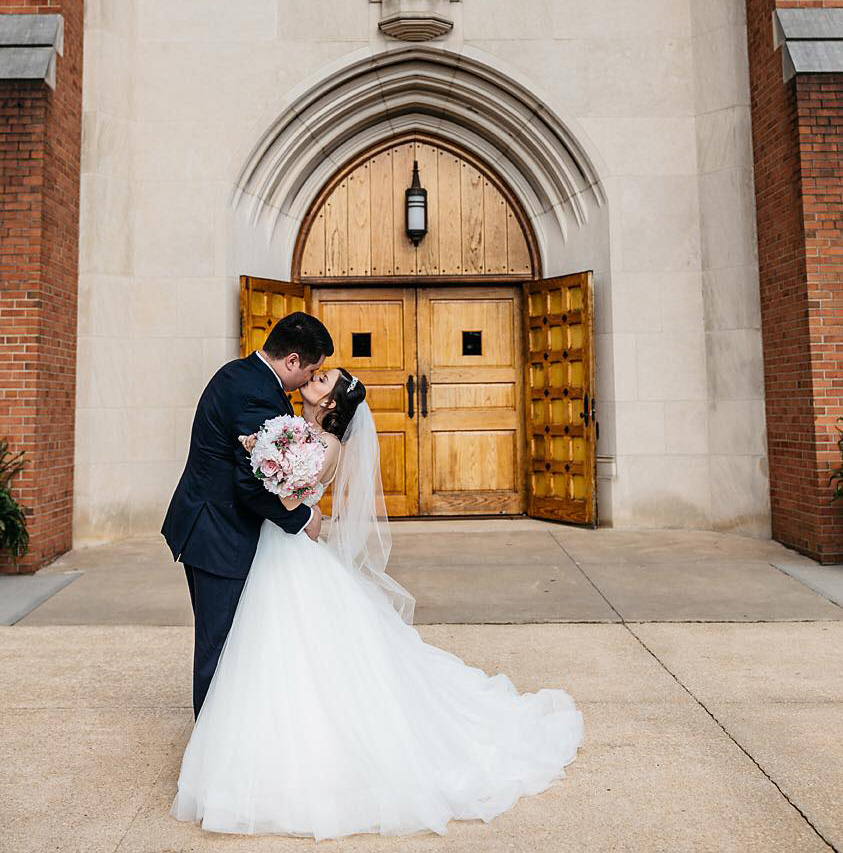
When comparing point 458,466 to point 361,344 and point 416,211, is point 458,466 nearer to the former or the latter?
point 361,344

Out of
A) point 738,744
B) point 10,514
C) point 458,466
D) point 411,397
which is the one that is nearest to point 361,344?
point 411,397

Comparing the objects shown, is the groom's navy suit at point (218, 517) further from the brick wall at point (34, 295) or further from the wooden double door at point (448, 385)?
the wooden double door at point (448, 385)

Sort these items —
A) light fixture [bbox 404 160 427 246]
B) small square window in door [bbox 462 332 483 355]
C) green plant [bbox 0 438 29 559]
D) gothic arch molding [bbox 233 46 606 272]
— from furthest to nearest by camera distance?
small square window in door [bbox 462 332 483 355]
light fixture [bbox 404 160 427 246]
gothic arch molding [bbox 233 46 606 272]
green plant [bbox 0 438 29 559]

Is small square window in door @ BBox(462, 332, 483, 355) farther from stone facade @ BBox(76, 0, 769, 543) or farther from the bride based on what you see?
the bride

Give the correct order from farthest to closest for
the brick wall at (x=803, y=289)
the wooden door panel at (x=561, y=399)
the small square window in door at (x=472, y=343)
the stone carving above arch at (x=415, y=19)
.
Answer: the small square window in door at (x=472, y=343) → the wooden door panel at (x=561, y=399) → the stone carving above arch at (x=415, y=19) → the brick wall at (x=803, y=289)

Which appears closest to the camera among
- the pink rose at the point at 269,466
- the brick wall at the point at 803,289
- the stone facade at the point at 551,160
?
the pink rose at the point at 269,466

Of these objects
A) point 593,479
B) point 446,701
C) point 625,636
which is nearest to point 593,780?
point 446,701

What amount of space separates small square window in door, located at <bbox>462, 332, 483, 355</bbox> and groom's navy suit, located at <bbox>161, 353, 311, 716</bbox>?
632 centimetres

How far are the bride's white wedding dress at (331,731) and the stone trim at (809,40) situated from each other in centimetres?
651

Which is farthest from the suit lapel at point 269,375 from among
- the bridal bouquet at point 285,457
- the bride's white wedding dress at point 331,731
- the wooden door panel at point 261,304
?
the wooden door panel at point 261,304

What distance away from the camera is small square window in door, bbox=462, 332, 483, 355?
352 inches

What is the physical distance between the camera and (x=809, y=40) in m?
6.75

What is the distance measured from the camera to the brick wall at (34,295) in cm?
636

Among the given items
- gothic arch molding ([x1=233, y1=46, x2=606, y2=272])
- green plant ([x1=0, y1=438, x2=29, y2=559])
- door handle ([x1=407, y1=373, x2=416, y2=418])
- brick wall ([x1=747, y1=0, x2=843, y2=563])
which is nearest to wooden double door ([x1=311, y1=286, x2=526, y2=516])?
door handle ([x1=407, y1=373, x2=416, y2=418])
